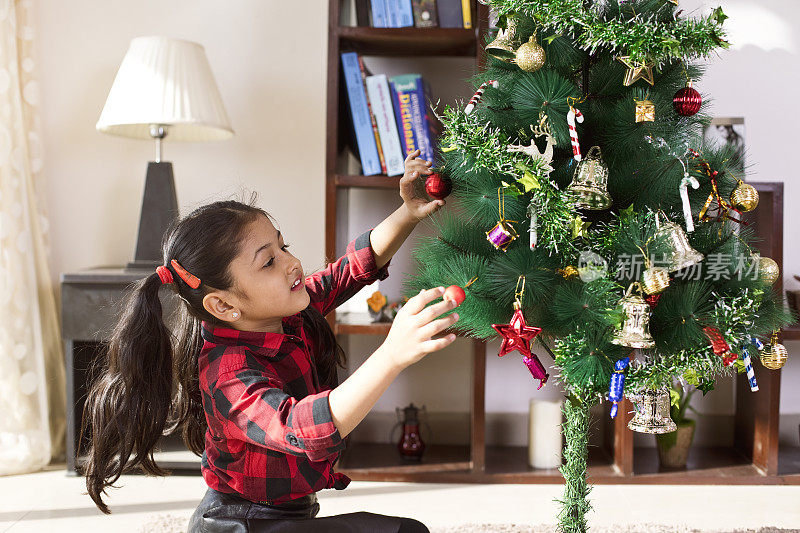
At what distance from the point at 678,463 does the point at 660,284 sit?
1.28 m

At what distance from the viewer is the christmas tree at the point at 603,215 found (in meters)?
0.94

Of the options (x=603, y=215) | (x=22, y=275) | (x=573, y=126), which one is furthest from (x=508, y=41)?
(x=22, y=275)

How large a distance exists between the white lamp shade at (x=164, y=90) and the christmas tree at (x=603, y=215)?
1.04 meters

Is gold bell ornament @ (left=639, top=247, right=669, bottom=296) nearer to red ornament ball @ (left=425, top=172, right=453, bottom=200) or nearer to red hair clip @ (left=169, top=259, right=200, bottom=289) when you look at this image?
red ornament ball @ (left=425, top=172, right=453, bottom=200)

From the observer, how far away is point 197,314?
1127 mm

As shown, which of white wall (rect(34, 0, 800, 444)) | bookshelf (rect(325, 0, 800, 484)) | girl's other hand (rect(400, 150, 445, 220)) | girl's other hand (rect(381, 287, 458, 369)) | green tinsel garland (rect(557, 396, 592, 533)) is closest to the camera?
girl's other hand (rect(381, 287, 458, 369))

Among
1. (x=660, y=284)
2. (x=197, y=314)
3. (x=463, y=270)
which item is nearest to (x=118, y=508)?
(x=197, y=314)

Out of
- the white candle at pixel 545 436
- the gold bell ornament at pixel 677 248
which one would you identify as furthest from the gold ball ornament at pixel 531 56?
the white candle at pixel 545 436

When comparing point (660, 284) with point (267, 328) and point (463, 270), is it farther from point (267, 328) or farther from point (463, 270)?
point (267, 328)

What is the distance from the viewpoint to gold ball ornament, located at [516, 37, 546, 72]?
0.99 metres

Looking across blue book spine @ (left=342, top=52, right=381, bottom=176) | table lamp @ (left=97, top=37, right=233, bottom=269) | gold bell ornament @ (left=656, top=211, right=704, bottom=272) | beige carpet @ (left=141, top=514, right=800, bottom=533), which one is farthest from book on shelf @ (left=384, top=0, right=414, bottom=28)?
beige carpet @ (left=141, top=514, right=800, bottom=533)

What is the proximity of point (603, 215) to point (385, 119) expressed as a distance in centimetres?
96

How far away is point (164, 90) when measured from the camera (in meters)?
1.87

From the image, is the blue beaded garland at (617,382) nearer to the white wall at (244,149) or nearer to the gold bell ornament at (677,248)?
the gold bell ornament at (677,248)
